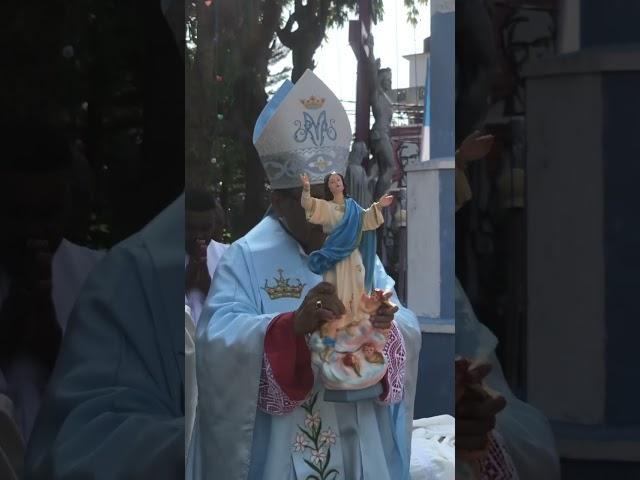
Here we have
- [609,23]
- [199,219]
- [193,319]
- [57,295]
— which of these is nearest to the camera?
[609,23]

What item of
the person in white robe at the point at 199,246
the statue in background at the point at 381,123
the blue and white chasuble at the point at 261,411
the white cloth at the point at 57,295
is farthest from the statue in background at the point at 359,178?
the white cloth at the point at 57,295

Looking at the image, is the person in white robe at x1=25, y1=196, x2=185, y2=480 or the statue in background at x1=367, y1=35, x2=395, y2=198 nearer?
the person in white robe at x1=25, y1=196, x2=185, y2=480

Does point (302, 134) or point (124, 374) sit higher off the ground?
point (302, 134)

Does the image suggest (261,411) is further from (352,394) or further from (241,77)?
(241,77)

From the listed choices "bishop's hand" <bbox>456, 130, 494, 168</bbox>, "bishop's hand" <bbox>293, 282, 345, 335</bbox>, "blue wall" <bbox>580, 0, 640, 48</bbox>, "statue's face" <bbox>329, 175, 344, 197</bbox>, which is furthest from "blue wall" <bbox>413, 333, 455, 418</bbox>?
"blue wall" <bbox>580, 0, 640, 48</bbox>

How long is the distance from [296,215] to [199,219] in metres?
0.20

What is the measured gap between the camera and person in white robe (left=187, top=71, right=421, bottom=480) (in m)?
2.23

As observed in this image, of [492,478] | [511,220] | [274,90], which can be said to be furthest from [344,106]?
[492,478]

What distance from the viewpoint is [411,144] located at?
7.33ft

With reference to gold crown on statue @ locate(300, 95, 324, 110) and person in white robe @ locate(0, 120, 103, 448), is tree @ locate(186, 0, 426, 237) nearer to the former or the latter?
gold crown on statue @ locate(300, 95, 324, 110)

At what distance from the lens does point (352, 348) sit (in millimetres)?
2182

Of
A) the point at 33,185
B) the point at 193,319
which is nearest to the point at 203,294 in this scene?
the point at 193,319

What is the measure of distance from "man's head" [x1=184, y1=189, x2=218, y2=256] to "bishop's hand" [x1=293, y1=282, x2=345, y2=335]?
0.21 metres

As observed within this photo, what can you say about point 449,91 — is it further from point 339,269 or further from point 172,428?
point 172,428
